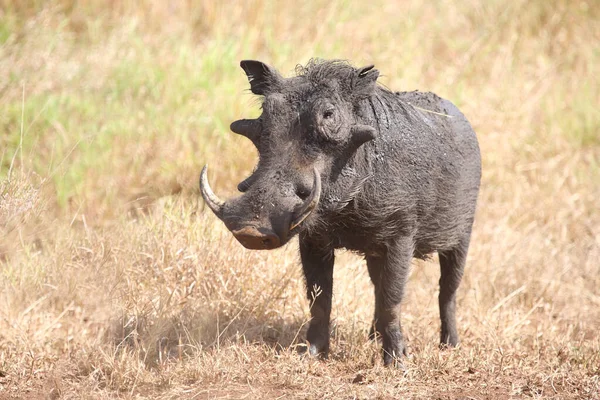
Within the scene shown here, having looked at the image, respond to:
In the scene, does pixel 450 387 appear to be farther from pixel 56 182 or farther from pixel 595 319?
pixel 56 182

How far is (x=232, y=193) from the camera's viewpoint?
5.94m

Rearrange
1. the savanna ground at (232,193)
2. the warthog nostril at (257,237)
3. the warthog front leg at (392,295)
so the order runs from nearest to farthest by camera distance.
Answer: the warthog nostril at (257,237) < the savanna ground at (232,193) < the warthog front leg at (392,295)

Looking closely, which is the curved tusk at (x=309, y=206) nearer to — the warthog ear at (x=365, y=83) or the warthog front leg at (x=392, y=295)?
the warthog ear at (x=365, y=83)

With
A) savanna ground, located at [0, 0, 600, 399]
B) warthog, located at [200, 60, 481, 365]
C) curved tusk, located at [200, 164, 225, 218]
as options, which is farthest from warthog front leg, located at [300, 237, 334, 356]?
curved tusk, located at [200, 164, 225, 218]

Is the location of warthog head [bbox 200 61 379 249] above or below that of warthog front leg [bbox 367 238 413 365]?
above

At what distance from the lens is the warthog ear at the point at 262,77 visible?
3771 millimetres

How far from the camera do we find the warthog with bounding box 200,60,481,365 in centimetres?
347

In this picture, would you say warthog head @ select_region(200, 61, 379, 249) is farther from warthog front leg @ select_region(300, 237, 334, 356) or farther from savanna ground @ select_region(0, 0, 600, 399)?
savanna ground @ select_region(0, 0, 600, 399)

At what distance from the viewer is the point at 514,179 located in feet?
23.4

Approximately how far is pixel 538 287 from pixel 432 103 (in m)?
1.76

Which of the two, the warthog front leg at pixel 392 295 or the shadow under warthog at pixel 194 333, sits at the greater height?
the warthog front leg at pixel 392 295

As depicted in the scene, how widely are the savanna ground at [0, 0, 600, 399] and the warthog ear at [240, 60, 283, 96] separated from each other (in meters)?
0.43

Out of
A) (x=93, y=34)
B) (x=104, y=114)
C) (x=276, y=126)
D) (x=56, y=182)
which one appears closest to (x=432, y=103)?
(x=276, y=126)

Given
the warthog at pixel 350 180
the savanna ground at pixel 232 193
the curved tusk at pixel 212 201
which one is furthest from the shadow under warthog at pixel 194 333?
the curved tusk at pixel 212 201
